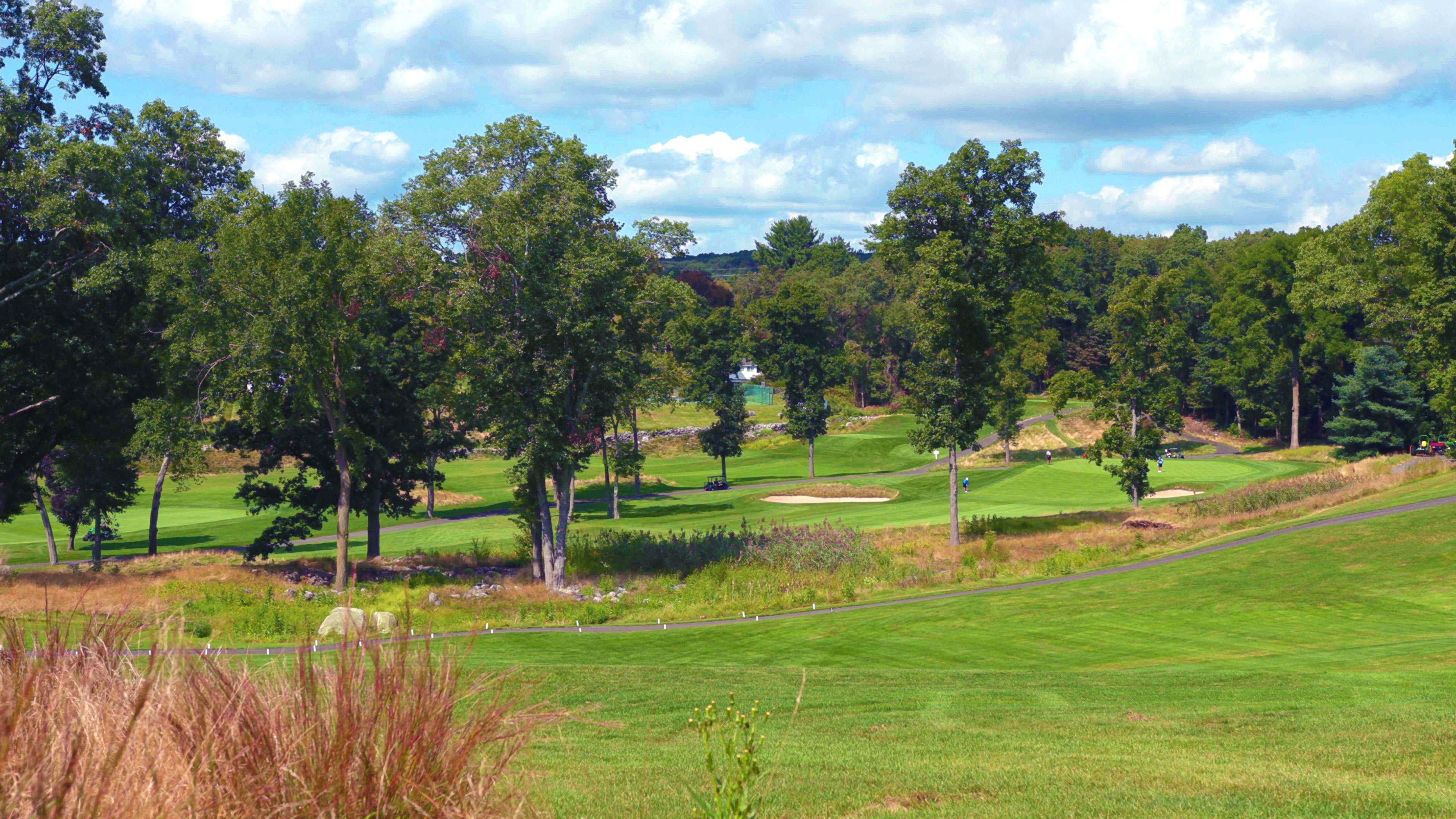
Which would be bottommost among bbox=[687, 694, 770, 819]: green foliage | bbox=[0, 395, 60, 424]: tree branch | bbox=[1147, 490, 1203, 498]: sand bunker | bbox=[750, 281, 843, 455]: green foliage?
bbox=[1147, 490, 1203, 498]: sand bunker

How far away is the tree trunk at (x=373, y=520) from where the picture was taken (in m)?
47.1

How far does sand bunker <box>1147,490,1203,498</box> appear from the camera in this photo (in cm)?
6300

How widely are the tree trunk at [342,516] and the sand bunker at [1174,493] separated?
1772 inches

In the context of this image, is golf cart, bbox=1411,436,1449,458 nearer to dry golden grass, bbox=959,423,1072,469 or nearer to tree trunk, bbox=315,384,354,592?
dry golden grass, bbox=959,423,1072,469

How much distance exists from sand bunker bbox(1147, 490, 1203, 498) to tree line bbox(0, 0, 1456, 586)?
11065mm

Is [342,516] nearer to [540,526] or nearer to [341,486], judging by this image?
[341,486]

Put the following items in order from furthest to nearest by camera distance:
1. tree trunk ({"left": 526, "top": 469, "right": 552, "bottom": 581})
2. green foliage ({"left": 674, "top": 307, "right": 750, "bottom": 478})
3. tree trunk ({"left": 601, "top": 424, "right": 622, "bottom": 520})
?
green foliage ({"left": 674, "top": 307, "right": 750, "bottom": 478}), tree trunk ({"left": 601, "top": 424, "right": 622, "bottom": 520}), tree trunk ({"left": 526, "top": 469, "right": 552, "bottom": 581})

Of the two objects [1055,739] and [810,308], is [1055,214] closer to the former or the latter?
[1055,739]

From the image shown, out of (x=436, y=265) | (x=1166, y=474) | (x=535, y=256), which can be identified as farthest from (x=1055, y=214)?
(x=1166, y=474)

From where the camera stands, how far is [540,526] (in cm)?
4359

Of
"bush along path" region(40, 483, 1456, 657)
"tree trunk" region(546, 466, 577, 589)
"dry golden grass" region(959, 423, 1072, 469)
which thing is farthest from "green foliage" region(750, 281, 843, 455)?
"bush along path" region(40, 483, 1456, 657)

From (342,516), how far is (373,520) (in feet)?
30.8

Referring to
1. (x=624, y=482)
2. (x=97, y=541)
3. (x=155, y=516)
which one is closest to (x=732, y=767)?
(x=97, y=541)

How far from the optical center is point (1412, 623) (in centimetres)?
2384
